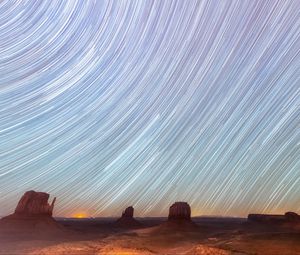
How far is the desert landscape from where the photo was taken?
3812 centimetres

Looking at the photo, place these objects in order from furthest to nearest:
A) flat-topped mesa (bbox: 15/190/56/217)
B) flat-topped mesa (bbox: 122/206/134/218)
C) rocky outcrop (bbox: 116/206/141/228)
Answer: flat-topped mesa (bbox: 122/206/134/218), rocky outcrop (bbox: 116/206/141/228), flat-topped mesa (bbox: 15/190/56/217)

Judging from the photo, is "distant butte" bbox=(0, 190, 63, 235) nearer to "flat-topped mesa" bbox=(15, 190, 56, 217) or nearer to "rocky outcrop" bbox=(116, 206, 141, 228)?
"flat-topped mesa" bbox=(15, 190, 56, 217)

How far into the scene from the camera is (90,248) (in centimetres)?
4081

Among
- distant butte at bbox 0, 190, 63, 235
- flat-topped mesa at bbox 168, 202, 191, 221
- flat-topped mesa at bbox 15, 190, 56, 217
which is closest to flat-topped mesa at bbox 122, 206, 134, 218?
flat-topped mesa at bbox 168, 202, 191, 221

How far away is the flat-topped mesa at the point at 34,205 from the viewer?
70.1m

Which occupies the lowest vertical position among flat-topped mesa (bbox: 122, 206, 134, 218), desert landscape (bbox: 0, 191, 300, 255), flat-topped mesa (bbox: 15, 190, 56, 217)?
desert landscape (bbox: 0, 191, 300, 255)

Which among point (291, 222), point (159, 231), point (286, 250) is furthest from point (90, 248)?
point (291, 222)

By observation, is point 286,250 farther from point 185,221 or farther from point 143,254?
point 185,221

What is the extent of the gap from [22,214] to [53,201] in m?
8.28

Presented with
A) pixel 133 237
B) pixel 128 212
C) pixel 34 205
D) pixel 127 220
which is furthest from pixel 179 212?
pixel 128 212

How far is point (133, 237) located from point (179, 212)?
25307mm

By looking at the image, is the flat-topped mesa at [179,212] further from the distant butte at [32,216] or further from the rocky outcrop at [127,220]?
the rocky outcrop at [127,220]

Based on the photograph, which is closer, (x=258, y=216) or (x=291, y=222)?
(x=291, y=222)

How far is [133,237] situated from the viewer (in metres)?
56.0
